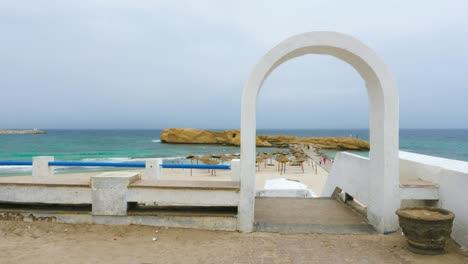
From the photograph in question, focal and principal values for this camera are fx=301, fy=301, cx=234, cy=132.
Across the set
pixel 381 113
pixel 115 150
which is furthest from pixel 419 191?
pixel 115 150

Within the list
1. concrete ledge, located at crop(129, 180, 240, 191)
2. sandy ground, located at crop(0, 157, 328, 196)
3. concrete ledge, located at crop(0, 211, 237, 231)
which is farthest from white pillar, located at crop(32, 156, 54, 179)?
sandy ground, located at crop(0, 157, 328, 196)

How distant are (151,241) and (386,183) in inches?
154

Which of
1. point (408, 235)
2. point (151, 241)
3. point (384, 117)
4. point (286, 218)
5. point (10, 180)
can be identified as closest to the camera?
point (408, 235)

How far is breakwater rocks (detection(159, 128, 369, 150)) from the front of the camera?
53.1 m

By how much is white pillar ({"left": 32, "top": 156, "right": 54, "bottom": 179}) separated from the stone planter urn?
6.67 meters

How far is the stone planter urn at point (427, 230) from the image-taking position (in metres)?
4.04

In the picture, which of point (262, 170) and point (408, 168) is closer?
point (408, 168)

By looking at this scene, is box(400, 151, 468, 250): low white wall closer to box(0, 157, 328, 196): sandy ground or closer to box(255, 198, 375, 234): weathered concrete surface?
box(255, 198, 375, 234): weathered concrete surface

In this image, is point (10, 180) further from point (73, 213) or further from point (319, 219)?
point (319, 219)

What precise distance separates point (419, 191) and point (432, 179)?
1.47 feet

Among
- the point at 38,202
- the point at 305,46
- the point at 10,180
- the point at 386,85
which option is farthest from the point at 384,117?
the point at 10,180

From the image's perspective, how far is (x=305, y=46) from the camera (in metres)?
5.02

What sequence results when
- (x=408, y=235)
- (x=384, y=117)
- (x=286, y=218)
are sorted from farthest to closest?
(x=286, y=218)
(x=384, y=117)
(x=408, y=235)

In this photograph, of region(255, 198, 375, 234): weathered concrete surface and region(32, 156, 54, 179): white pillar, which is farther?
region(32, 156, 54, 179): white pillar
